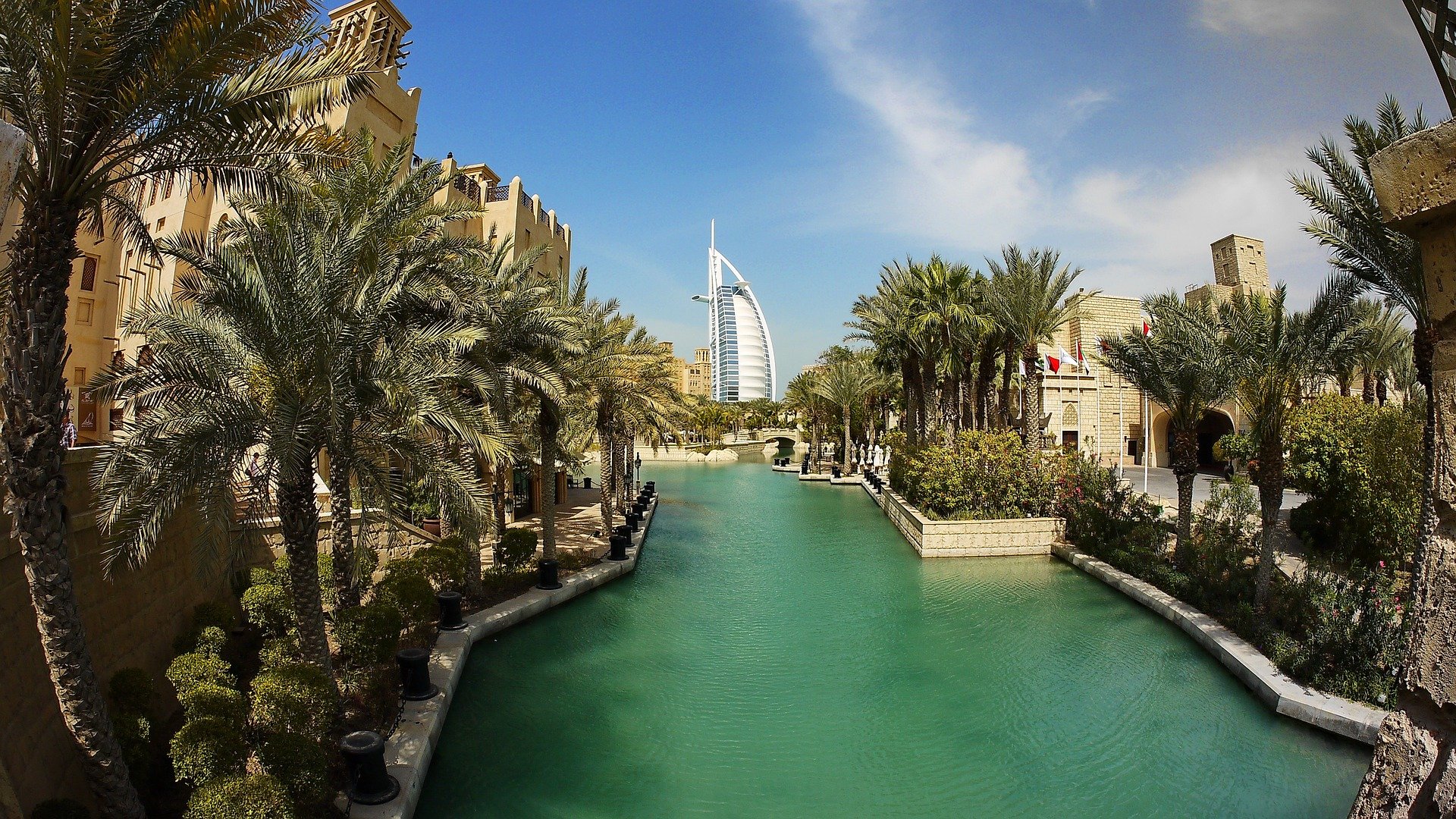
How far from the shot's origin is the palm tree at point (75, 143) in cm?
448

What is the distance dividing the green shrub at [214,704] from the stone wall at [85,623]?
77cm

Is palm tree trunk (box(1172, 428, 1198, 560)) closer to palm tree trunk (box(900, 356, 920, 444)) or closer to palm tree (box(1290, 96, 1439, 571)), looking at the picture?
palm tree (box(1290, 96, 1439, 571))

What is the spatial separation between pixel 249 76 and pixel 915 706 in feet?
30.5

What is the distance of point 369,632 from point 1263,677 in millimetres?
10711

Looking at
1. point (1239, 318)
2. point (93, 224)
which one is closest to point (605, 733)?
point (93, 224)

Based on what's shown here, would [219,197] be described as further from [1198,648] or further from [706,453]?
[706,453]

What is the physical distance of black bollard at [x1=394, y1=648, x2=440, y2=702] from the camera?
26.7 feet

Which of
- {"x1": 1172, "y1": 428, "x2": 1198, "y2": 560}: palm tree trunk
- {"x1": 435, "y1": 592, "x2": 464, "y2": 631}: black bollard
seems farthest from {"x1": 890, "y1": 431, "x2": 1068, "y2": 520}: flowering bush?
{"x1": 435, "y1": 592, "x2": 464, "y2": 631}: black bollard

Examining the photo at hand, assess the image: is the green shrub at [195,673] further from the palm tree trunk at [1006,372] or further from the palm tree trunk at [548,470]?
the palm tree trunk at [1006,372]

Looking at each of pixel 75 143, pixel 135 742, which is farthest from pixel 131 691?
pixel 75 143

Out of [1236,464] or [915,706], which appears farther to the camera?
[1236,464]

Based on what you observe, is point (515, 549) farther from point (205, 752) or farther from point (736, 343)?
point (736, 343)

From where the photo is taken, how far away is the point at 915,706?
888 cm

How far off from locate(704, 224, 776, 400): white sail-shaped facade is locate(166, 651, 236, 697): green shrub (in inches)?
4718
